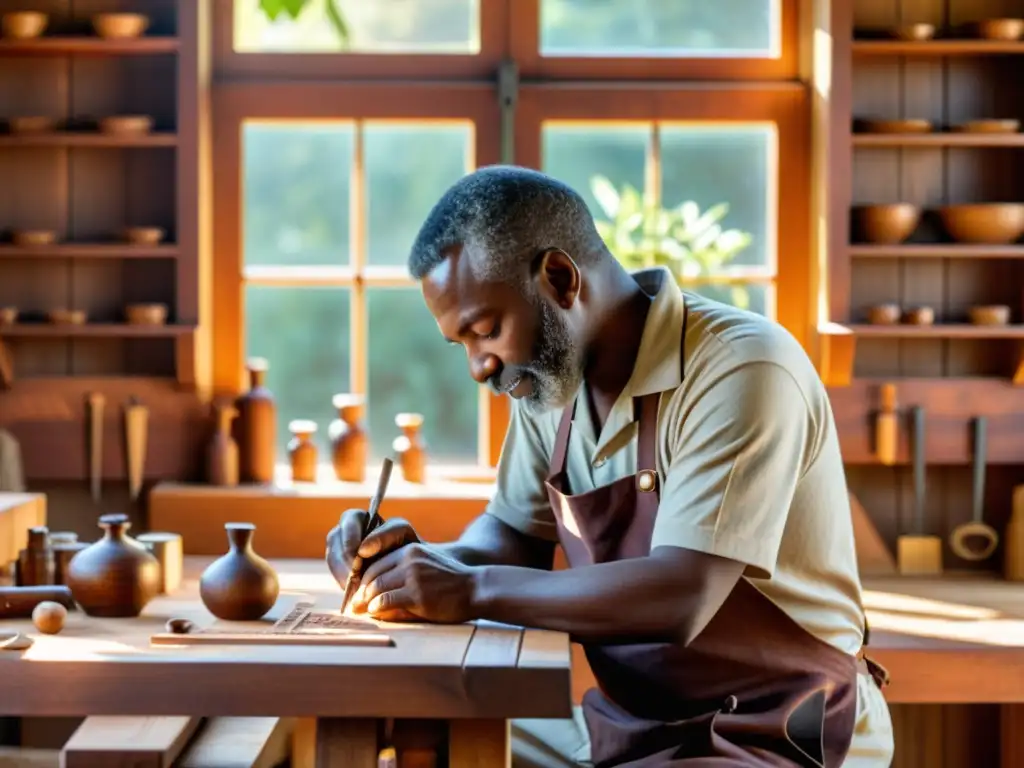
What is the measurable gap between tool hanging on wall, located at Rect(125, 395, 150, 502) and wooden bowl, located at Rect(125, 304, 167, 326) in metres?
0.26

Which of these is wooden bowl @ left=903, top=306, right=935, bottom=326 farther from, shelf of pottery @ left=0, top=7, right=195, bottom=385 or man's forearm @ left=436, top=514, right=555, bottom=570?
shelf of pottery @ left=0, top=7, right=195, bottom=385

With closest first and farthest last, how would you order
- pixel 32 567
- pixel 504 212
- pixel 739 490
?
pixel 739 490 < pixel 504 212 < pixel 32 567

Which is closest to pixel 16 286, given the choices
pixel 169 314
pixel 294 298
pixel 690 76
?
pixel 169 314

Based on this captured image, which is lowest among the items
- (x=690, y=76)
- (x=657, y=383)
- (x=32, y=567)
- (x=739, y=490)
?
(x=32, y=567)

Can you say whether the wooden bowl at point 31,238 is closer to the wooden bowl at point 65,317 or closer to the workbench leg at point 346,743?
the wooden bowl at point 65,317

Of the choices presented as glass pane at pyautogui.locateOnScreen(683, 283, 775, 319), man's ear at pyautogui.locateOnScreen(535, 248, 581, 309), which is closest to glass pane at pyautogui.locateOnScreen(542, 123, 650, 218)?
glass pane at pyautogui.locateOnScreen(683, 283, 775, 319)

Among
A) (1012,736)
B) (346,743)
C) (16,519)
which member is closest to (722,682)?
(346,743)

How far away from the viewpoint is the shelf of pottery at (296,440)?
4324 mm

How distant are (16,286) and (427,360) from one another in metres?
1.33

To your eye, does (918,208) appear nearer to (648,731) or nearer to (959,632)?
(959,632)

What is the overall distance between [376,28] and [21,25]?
109cm

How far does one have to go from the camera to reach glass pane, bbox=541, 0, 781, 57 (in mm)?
4438

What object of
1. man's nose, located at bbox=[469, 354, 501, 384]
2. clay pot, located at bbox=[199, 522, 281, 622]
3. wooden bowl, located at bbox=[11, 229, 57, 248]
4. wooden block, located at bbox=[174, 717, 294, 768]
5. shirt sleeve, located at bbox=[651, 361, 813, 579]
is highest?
wooden bowl, located at bbox=[11, 229, 57, 248]

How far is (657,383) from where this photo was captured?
8.18 feet
